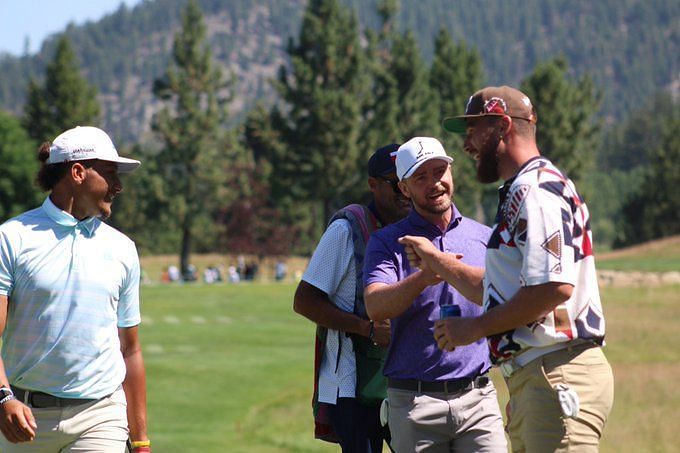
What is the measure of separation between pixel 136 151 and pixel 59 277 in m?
123

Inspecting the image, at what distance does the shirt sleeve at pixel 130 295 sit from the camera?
6629mm

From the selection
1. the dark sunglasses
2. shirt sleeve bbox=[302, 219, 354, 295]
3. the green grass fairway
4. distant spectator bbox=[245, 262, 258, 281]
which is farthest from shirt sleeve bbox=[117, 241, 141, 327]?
distant spectator bbox=[245, 262, 258, 281]

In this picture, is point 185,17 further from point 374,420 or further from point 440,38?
point 374,420

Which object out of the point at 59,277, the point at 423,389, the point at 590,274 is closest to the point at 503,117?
the point at 590,274

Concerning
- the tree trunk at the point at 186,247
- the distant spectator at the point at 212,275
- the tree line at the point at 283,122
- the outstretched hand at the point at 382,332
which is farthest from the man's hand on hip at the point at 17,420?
the tree trunk at the point at 186,247

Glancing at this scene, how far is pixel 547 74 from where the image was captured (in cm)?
11581

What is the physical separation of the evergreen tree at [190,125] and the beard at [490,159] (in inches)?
3700

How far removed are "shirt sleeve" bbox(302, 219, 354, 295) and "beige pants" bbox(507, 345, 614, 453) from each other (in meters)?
2.23

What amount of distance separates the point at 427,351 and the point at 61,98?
97.8 m

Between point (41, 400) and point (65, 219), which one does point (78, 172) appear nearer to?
point (65, 219)

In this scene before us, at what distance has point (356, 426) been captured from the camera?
7301 mm

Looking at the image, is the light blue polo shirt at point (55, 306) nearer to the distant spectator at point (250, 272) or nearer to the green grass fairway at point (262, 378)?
the green grass fairway at point (262, 378)

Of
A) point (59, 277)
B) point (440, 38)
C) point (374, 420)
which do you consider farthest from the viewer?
point (440, 38)

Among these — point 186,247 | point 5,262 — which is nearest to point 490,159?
point 5,262
